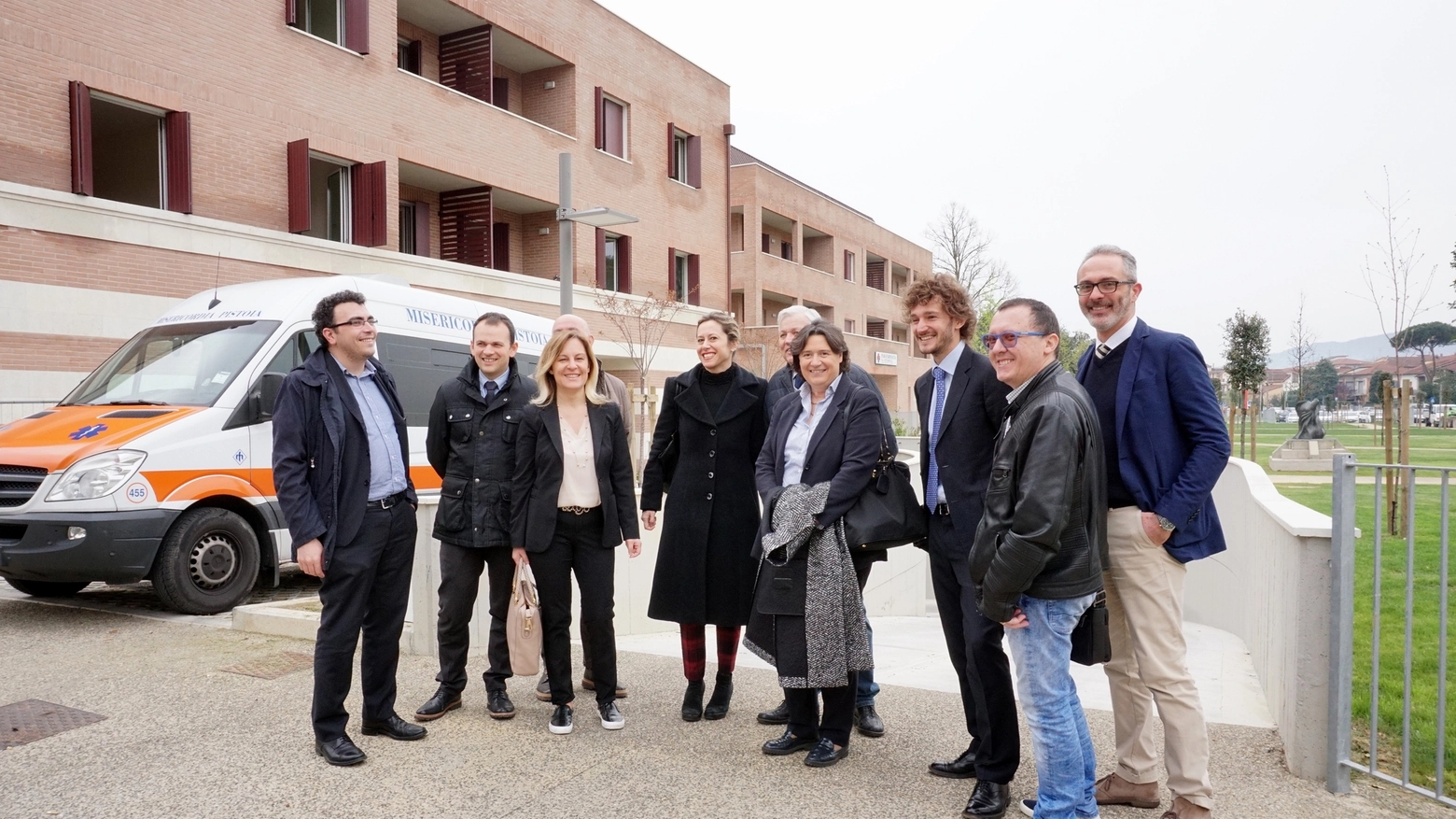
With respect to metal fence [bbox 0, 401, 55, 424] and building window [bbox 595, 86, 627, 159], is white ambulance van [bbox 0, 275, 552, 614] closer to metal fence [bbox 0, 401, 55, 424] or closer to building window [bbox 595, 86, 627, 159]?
metal fence [bbox 0, 401, 55, 424]

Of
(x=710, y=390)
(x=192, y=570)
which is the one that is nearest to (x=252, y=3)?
(x=192, y=570)

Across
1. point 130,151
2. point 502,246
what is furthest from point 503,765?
point 502,246

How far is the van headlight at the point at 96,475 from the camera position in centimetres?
735

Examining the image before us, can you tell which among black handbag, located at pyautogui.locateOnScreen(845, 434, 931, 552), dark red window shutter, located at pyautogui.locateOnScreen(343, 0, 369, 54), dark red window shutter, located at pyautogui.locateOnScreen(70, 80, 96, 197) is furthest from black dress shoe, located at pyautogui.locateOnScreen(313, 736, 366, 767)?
dark red window shutter, located at pyautogui.locateOnScreen(343, 0, 369, 54)

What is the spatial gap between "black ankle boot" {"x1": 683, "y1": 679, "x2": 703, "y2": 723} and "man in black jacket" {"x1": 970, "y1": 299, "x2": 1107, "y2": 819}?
2.01m

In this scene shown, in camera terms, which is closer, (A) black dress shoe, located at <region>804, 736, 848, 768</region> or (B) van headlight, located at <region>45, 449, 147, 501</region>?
(A) black dress shoe, located at <region>804, 736, 848, 768</region>

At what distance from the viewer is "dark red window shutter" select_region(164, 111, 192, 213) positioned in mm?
14570

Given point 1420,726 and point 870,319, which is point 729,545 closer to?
point 1420,726

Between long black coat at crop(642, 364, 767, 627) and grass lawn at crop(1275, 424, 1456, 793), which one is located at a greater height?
long black coat at crop(642, 364, 767, 627)

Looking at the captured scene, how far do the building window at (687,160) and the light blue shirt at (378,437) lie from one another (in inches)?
953

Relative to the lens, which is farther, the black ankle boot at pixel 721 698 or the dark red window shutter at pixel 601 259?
the dark red window shutter at pixel 601 259

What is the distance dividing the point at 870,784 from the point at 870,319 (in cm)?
4358

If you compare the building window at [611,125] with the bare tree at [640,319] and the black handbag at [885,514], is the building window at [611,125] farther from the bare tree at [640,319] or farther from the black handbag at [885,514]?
the black handbag at [885,514]

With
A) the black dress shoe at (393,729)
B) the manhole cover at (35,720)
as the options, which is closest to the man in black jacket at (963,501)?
the black dress shoe at (393,729)
